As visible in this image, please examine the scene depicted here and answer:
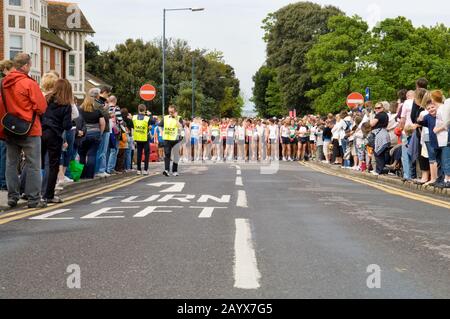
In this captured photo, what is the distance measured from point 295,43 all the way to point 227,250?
78113 millimetres

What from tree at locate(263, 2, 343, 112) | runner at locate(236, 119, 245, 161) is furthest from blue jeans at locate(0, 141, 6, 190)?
tree at locate(263, 2, 343, 112)

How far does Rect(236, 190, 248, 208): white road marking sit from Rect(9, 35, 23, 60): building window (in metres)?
44.3

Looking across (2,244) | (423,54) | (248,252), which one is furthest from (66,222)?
(423,54)

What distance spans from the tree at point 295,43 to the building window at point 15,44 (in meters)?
34.9

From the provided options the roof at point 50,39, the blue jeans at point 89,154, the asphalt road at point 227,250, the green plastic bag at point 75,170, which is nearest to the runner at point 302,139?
the blue jeans at point 89,154

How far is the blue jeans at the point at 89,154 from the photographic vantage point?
17.3 metres

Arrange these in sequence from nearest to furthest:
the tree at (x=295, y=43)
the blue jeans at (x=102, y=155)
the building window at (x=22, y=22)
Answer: the blue jeans at (x=102, y=155) → the building window at (x=22, y=22) → the tree at (x=295, y=43)

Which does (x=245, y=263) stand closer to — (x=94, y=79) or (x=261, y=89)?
(x=94, y=79)

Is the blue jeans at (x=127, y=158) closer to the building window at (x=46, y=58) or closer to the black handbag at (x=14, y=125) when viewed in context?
the black handbag at (x=14, y=125)

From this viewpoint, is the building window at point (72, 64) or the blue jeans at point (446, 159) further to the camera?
the building window at point (72, 64)

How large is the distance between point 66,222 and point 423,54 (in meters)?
76.7

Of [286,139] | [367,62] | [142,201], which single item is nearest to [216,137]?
[286,139]

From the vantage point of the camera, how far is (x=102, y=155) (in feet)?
62.3

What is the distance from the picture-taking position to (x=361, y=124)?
22391mm
